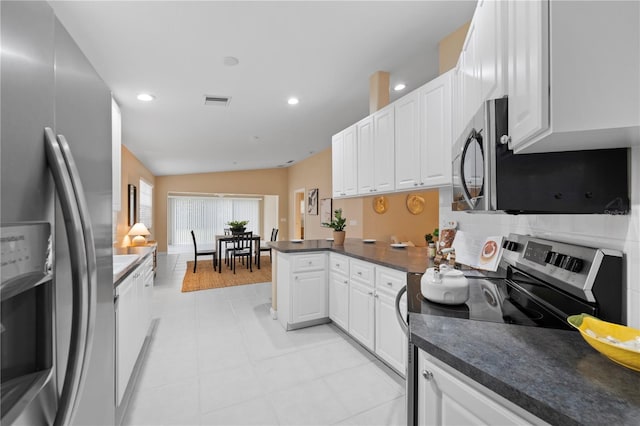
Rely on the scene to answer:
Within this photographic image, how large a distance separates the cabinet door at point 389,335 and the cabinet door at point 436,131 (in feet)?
3.25

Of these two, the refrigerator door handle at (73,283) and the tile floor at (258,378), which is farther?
the tile floor at (258,378)

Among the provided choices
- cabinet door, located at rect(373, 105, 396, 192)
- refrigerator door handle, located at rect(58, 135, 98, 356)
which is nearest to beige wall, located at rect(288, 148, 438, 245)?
cabinet door, located at rect(373, 105, 396, 192)

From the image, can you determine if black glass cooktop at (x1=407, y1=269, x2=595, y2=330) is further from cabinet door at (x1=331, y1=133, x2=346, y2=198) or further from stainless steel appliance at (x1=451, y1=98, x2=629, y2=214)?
cabinet door at (x1=331, y1=133, x2=346, y2=198)

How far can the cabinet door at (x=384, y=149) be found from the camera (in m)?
2.64

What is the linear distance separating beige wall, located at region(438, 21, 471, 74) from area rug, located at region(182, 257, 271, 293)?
4.33 m

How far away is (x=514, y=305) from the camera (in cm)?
108

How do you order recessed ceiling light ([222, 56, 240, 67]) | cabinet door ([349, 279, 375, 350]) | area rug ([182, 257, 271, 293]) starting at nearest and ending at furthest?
cabinet door ([349, 279, 375, 350]), recessed ceiling light ([222, 56, 240, 67]), area rug ([182, 257, 271, 293])

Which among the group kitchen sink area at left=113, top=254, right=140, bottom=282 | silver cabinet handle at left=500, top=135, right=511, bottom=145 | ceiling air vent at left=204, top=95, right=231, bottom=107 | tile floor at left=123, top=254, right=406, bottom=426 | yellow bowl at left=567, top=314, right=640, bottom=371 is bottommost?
tile floor at left=123, top=254, right=406, bottom=426

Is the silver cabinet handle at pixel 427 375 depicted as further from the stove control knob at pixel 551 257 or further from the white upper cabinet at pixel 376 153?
the white upper cabinet at pixel 376 153

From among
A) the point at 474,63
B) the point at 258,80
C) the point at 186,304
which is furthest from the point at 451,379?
the point at 186,304

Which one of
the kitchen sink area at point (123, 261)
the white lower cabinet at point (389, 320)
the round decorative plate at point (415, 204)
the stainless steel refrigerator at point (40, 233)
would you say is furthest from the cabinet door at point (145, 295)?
the round decorative plate at point (415, 204)

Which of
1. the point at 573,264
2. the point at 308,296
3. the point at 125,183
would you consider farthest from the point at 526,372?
the point at 125,183

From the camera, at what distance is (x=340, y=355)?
8.00ft

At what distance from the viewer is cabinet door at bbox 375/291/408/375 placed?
78.9 inches
